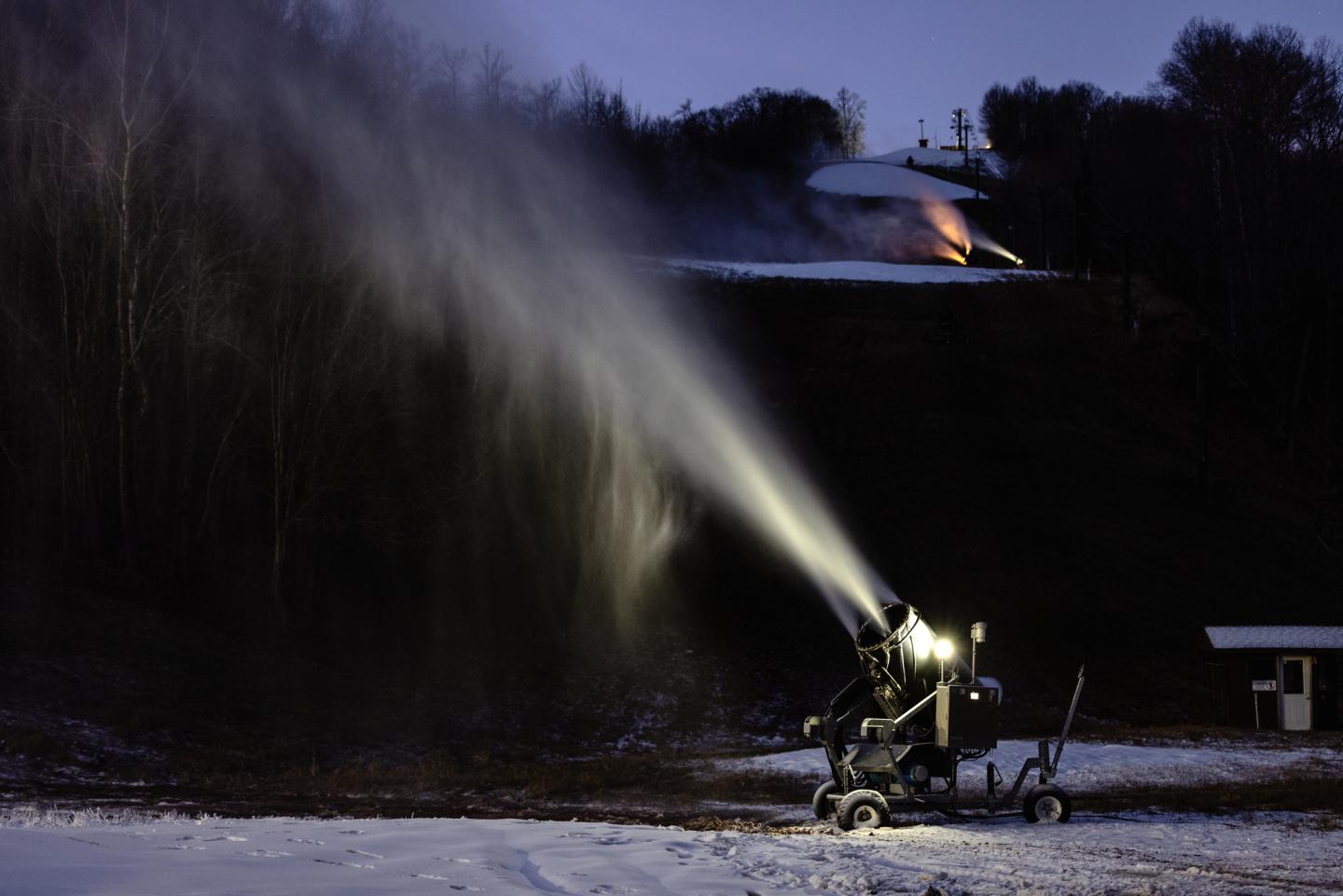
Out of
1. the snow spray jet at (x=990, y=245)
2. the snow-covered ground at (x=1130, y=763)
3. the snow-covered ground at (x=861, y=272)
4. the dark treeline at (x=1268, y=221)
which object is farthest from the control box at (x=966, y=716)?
the snow spray jet at (x=990, y=245)

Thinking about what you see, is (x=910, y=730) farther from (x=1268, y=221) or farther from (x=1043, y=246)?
(x=1043, y=246)

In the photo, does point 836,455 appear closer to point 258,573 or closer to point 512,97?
point 512,97

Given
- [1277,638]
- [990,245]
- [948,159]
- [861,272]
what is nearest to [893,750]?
[1277,638]

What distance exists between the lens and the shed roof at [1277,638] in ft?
111

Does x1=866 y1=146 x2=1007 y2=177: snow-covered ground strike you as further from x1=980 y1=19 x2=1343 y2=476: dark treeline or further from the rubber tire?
the rubber tire

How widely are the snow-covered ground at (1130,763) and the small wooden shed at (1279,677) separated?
20.6 ft

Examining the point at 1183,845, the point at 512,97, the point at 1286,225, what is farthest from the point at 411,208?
the point at 1286,225

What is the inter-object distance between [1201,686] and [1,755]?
34.0 meters

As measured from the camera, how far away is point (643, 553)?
4519 cm

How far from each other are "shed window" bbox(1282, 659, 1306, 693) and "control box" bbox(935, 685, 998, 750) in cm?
2235

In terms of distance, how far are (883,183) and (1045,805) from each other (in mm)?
140197

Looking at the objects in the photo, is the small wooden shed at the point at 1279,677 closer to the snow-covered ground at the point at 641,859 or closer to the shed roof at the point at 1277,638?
the shed roof at the point at 1277,638

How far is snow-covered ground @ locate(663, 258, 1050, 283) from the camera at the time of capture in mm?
87250

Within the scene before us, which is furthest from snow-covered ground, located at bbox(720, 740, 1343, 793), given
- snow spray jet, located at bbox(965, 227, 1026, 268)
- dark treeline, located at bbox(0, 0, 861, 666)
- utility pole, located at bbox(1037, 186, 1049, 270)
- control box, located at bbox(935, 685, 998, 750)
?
snow spray jet, located at bbox(965, 227, 1026, 268)
